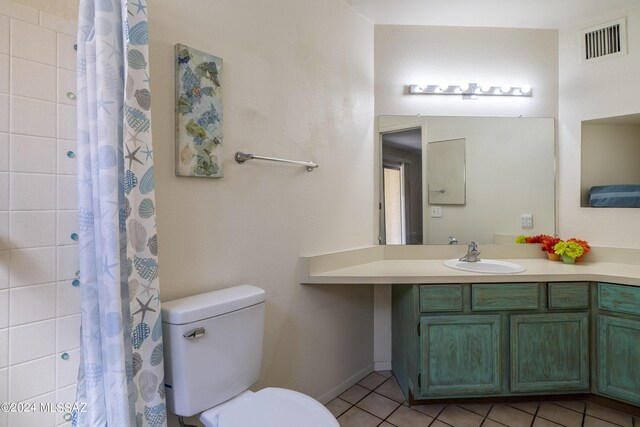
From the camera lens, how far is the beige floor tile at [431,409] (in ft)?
6.29


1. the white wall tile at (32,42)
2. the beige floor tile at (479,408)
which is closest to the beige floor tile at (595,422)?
the beige floor tile at (479,408)

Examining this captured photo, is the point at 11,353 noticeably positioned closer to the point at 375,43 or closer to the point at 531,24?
the point at 375,43

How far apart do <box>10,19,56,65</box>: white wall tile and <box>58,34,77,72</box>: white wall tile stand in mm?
15

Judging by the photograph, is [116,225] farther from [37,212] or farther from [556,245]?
[556,245]

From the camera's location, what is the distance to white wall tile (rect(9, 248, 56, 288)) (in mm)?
972

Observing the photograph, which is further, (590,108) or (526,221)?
(526,221)

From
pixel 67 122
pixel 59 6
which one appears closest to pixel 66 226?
pixel 67 122

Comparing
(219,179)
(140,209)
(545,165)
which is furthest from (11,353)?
(545,165)

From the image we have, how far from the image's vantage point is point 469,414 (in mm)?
1910

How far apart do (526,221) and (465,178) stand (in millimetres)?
554

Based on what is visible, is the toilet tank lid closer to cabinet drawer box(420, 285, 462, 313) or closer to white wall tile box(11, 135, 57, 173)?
white wall tile box(11, 135, 57, 173)

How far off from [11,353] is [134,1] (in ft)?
3.63

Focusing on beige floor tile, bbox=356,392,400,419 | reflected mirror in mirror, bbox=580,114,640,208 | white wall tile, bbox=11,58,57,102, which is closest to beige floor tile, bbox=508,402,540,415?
beige floor tile, bbox=356,392,400,419

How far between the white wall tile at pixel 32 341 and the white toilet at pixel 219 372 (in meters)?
0.31
